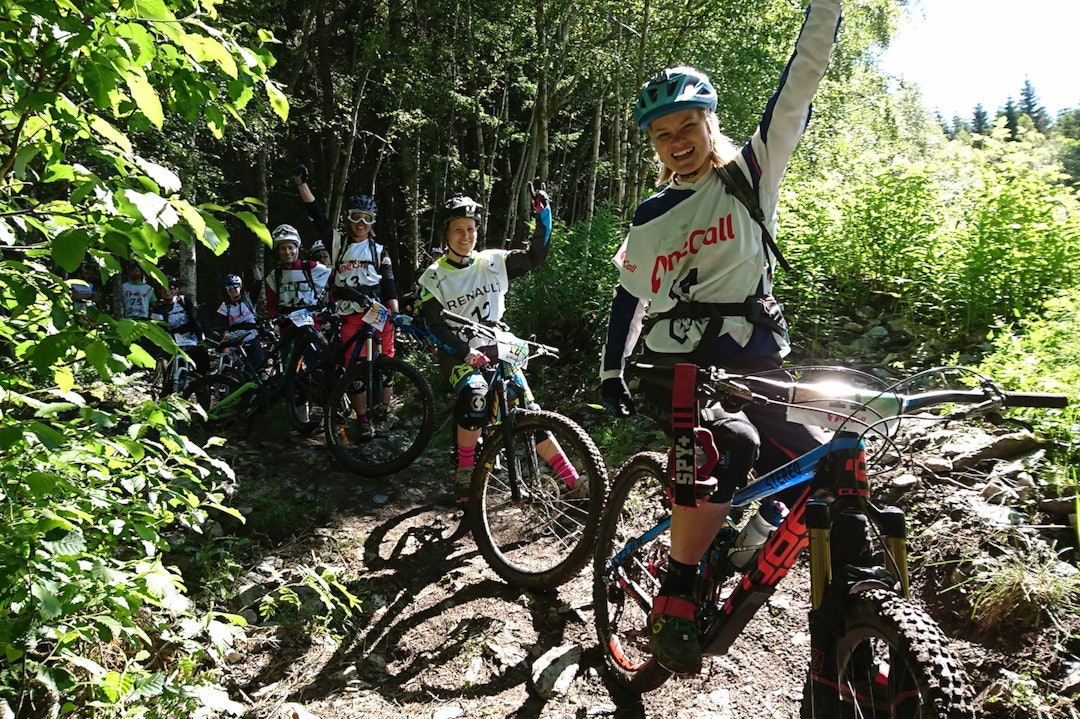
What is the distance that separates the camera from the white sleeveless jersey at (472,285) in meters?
5.34

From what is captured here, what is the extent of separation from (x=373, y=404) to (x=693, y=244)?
15.5ft

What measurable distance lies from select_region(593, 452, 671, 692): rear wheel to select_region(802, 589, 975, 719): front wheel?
1.06m

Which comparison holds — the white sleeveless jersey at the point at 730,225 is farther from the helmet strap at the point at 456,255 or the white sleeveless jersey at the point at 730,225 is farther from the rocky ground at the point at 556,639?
the helmet strap at the point at 456,255

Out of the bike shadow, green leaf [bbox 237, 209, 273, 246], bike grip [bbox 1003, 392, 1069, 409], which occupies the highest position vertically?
green leaf [bbox 237, 209, 273, 246]

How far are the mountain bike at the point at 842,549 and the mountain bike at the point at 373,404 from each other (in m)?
3.77

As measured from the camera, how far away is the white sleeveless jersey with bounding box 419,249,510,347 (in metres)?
5.34

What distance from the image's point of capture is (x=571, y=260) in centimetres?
901

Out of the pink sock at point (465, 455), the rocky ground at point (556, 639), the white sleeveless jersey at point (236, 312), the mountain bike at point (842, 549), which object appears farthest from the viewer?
the white sleeveless jersey at point (236, 312)

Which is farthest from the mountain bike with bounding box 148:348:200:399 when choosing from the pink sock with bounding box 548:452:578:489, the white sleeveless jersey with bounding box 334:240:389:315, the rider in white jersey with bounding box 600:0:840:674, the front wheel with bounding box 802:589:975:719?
the front wheel with bounding box 802:589:975:719

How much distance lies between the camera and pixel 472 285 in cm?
539

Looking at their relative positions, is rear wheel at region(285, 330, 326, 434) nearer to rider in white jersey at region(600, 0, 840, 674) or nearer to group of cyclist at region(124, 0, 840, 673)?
Result: group of cyclist at region(124, 0, 840, 673)

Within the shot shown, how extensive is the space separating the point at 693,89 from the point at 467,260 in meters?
3.06

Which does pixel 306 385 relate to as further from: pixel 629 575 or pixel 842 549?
pixel 842 549

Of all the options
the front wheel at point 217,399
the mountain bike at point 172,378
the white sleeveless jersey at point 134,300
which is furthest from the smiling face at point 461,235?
the white sleeveless jersey at point 134,300
